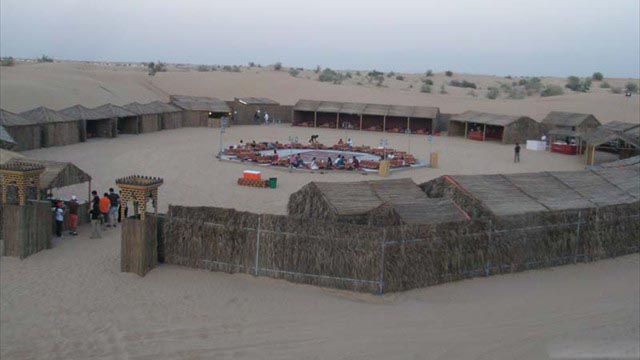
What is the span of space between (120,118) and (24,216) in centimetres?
2641

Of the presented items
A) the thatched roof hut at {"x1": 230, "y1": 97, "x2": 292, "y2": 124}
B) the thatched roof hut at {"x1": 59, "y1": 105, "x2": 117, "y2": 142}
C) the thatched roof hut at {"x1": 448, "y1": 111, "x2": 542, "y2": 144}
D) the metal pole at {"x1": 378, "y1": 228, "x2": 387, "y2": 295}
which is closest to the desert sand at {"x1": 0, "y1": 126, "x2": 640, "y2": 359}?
the metal pole at {"x1": 378, "y1": 228, "x2": 387, "y2": 295}

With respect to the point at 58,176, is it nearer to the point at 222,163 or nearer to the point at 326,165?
the point at 222,163

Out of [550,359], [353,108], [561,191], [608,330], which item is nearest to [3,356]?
[550,359]

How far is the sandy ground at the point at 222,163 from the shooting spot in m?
22.1

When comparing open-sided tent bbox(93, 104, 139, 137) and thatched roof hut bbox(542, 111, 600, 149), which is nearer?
open-sided tent bbox(93, 104, 139, 137)

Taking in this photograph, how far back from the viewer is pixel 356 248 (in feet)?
41.2

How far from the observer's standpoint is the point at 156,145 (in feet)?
112

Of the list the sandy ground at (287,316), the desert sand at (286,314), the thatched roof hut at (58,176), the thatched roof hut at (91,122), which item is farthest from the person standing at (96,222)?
the thatched roof hut at (91,122)

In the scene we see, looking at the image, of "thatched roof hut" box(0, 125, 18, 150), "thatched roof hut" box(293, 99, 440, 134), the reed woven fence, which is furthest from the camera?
"thatched roof hut" box(293, 99, 440, 134)

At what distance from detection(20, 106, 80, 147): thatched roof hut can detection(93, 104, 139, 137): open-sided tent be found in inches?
118

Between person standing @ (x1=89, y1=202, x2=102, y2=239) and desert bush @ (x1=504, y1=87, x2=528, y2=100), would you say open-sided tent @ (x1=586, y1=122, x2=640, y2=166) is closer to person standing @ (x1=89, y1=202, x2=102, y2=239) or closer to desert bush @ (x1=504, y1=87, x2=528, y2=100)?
person standing @ (x1=89, y1=202, x2=102, y2=239)

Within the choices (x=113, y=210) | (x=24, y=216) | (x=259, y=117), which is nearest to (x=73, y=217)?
(x=113, y=210)

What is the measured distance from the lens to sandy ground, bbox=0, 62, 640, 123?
138ft

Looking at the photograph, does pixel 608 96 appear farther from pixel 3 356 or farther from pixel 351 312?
pixel 3 356
